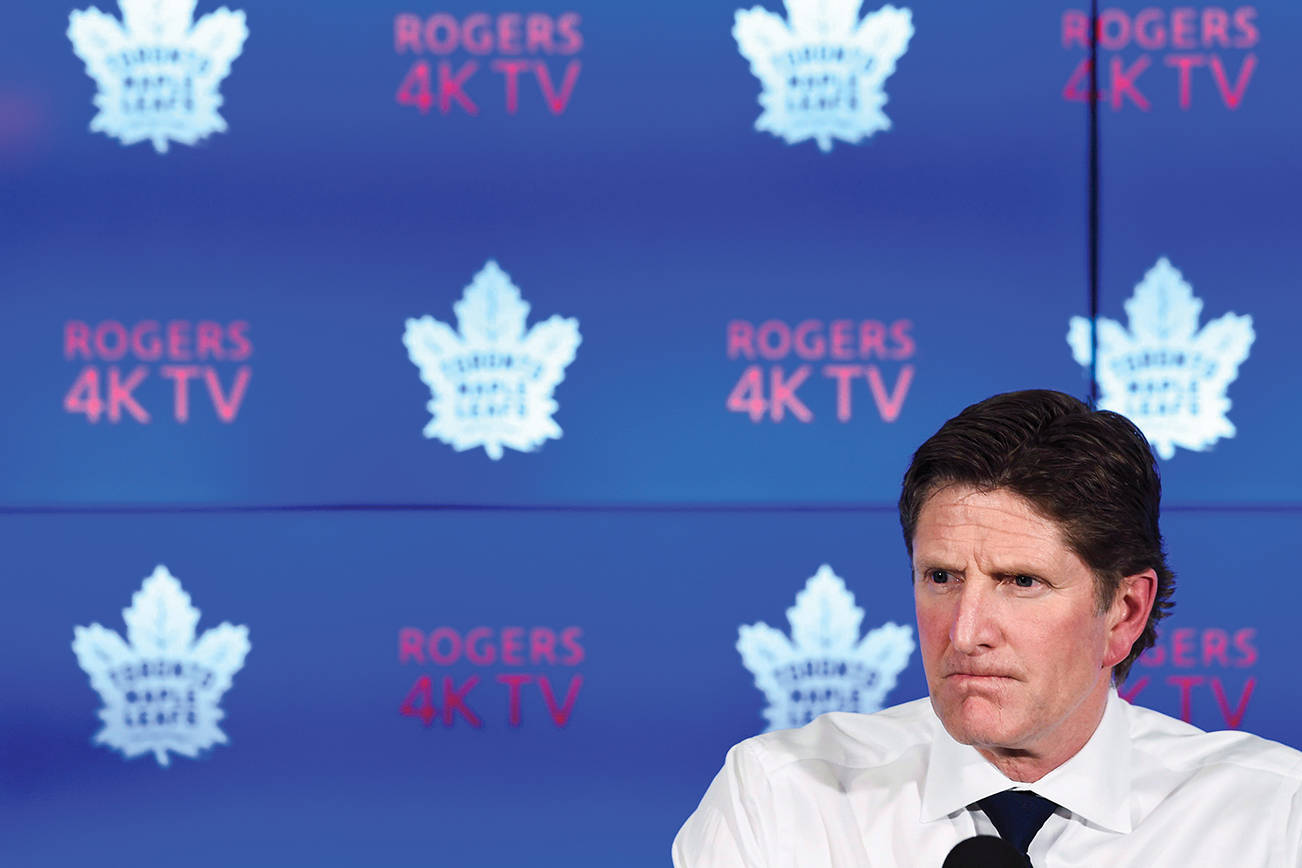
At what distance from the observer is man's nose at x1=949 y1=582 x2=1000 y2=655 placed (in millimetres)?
997

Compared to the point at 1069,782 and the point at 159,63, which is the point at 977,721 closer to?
the point at 1069,782

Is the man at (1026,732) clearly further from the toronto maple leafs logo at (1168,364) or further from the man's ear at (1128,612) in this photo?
the toronto maple leafs logo at (1168,364)

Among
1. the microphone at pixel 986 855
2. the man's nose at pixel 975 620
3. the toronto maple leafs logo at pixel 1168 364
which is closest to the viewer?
the microphone at pixel 986 855

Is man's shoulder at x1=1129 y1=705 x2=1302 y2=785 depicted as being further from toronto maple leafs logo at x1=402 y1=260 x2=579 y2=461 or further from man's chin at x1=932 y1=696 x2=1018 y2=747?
toronto maple leafs logo at x1=402 y1=260 x2=579 y2=461

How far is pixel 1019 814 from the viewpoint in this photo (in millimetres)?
1083

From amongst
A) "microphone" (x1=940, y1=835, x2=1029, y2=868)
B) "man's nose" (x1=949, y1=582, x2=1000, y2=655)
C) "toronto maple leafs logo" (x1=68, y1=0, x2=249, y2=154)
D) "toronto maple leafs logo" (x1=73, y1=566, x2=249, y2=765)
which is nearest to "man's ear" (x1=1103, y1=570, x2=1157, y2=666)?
"man's nose" (x1=949, y1=582, x2=1000, y2=655)

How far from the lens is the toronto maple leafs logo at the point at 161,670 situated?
5.67ft

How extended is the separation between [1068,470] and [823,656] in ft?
2.47

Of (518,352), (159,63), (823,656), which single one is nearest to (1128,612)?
(823,656)

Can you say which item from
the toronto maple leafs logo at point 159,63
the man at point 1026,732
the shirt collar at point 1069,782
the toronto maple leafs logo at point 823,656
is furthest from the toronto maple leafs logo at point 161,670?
the shirt collar at point 1069,782

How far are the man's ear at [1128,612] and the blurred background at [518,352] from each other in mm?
612

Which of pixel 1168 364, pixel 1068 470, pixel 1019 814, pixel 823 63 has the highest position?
pixel 823 63

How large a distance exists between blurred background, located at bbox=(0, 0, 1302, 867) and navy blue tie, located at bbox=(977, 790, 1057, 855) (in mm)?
634

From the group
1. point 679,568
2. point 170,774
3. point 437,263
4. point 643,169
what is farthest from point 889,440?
point 170,774
